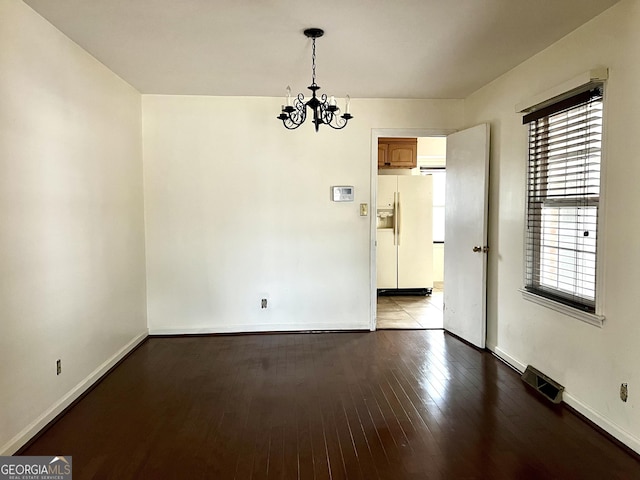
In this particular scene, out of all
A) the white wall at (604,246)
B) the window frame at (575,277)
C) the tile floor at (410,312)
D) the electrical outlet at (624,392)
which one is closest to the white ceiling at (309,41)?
the white wall at (604,246)

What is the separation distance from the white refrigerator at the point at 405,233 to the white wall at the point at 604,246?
9.39 feet

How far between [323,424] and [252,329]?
210 cm

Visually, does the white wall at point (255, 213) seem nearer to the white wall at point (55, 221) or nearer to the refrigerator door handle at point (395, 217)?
the white wall at point (55, 221)

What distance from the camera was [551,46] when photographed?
3.01 meters

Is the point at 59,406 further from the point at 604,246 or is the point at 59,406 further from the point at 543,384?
the point at 604,246

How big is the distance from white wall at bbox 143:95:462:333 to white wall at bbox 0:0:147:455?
23.3 inches

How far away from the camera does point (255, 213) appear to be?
14.7ft

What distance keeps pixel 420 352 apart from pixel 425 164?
14.6 feet

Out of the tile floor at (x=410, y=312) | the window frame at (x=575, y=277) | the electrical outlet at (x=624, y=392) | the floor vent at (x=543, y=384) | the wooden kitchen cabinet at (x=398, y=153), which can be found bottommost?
the tile floor at (x=410, y=312)

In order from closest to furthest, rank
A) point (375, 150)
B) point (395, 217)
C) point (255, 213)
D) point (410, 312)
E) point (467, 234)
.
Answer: point (467, 234) < point (255, 213) < point (375, 150) < point (410, 312) < point (395, 217)

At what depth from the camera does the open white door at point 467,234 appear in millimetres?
3928

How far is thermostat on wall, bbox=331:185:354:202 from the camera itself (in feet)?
14.9

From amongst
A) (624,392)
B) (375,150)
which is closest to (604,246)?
(624,392)

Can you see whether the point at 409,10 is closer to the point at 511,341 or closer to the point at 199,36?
the point at 199,36
